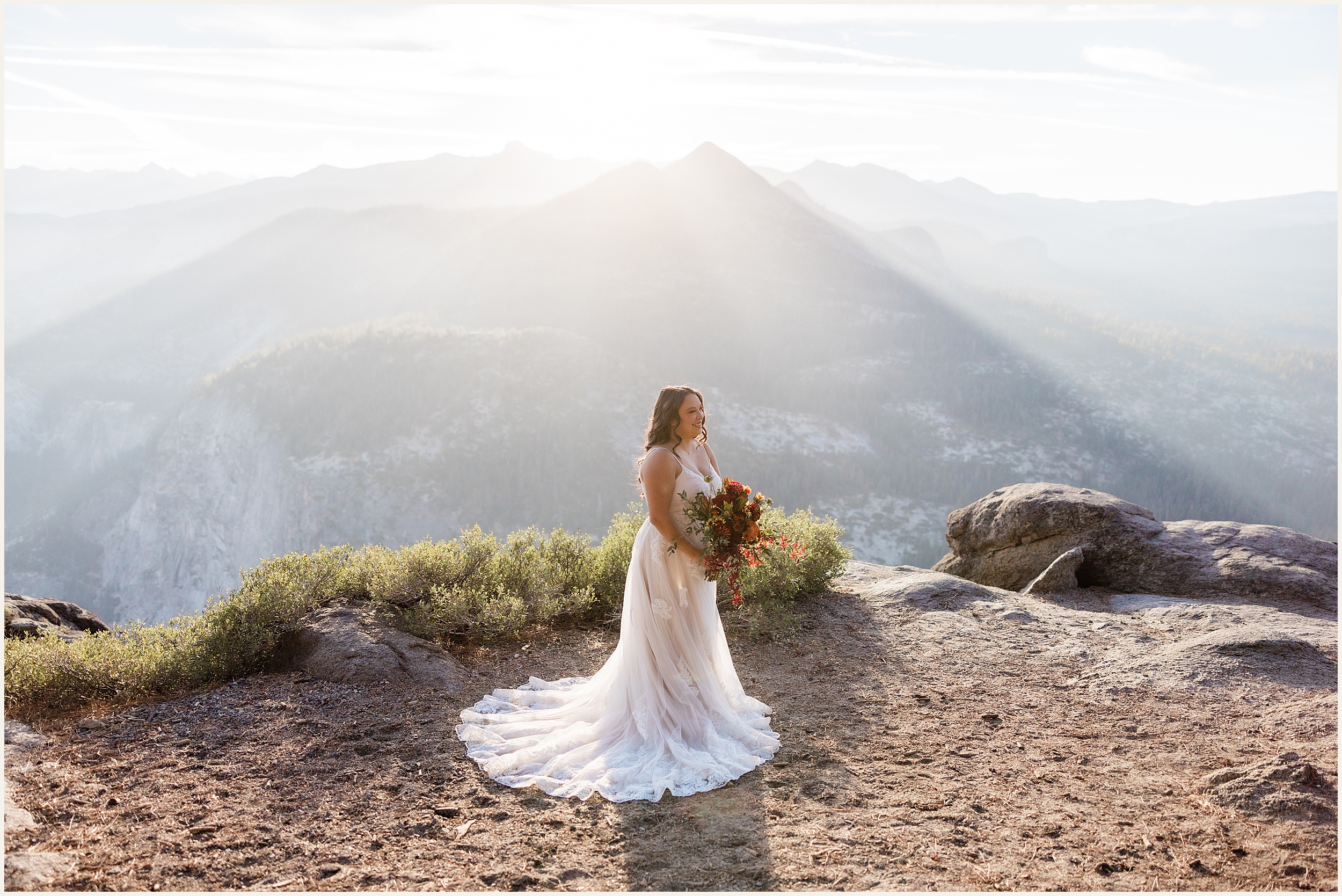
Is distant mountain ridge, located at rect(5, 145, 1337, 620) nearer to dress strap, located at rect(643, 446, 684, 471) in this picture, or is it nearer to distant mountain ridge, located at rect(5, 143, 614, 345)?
distant mountain ridge, located at rect(5, 143, 614, 345)

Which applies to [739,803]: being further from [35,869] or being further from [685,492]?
[35,869]

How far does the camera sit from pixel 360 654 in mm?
6348

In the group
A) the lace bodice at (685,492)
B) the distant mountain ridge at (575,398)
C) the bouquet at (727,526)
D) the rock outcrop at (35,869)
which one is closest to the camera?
the rock outcrop at (35,869)

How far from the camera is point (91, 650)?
5.80m

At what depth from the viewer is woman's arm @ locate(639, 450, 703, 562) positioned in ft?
17.9

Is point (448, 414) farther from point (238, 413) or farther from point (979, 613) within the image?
point (979, 613)

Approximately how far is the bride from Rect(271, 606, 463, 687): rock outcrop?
766 mm

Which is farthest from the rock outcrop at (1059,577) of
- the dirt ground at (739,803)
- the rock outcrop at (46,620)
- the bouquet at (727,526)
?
the rock outcrop at (46,620)

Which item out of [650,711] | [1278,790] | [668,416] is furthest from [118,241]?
[1278,790]

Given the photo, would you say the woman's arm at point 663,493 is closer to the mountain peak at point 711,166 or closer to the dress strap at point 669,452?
the dress strap at point 669,452

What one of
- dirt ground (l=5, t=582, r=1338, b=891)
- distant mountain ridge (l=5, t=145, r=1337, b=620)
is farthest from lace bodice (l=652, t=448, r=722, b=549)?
distant mountain ridge (l=5, t=145, r=1337, b=620)

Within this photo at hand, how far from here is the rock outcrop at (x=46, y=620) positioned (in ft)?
22.0

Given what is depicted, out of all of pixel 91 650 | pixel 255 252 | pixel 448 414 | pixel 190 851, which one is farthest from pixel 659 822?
pixel 255 252

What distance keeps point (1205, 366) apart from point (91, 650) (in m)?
110
